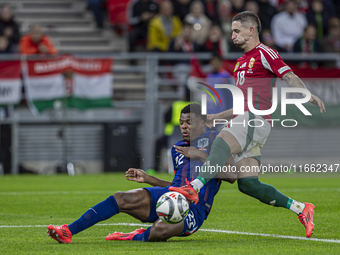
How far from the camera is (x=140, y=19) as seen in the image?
54.4 ft

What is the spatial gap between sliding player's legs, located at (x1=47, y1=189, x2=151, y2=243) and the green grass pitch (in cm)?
11

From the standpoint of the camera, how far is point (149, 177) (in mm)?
5105

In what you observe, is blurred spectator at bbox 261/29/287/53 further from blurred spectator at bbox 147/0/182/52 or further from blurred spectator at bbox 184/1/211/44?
blurred spectator at bbox 147/0/182/52

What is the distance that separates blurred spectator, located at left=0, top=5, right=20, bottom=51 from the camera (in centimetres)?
1608

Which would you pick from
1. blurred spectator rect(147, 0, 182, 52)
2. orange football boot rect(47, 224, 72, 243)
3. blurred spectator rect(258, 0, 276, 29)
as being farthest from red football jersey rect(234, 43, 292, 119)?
blurred spectator rect(258, 0, 276, 29)

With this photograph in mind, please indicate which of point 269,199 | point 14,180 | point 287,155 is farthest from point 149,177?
point 287,155

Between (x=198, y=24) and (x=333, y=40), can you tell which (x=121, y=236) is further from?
(x=333, y=40)

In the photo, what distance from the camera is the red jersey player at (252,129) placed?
203 inches

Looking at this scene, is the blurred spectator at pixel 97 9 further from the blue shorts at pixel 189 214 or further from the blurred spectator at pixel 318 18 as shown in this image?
the blue shorts at pixel 189 214

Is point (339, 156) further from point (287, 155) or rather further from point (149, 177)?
point (149, 177)

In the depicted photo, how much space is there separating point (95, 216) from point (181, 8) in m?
12.8

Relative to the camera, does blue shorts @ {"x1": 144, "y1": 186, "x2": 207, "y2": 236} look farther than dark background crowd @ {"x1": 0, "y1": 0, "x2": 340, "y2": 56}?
No

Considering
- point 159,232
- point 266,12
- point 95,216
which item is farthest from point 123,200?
point 266,12

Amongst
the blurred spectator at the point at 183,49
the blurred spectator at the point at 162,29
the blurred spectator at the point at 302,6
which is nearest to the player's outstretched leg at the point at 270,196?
the blurred spectator at the point at 183,49
